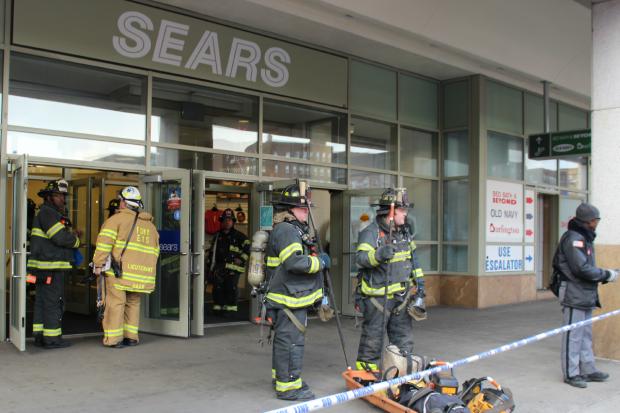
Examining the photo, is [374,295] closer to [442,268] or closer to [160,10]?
[160,10]

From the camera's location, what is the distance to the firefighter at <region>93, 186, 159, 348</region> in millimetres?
7605

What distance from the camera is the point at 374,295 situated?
6.12 m

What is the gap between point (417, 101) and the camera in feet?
41.8

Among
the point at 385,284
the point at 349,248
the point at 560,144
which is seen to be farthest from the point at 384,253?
the point at 560,144

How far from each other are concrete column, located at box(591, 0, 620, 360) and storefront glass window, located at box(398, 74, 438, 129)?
4.80 metres

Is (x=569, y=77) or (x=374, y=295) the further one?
(x=569, y=77)

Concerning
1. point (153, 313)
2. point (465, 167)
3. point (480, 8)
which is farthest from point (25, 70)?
point (465, 167)

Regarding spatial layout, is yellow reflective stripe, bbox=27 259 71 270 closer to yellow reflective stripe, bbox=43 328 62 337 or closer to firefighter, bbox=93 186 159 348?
firefighter, bbox=93 186 159 348

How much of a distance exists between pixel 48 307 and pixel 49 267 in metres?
0.47

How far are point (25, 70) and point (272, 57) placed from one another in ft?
12.5

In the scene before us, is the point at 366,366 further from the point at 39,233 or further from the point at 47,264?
the point at 39,233

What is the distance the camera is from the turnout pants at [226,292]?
1073 centimetres

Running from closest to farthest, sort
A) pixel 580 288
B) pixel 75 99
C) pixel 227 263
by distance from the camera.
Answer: pixel 580 288
pixel 75 99
pixel 227 263

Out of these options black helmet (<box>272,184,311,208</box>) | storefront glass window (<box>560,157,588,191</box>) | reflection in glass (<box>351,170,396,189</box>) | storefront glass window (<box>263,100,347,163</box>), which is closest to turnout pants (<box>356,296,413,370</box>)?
black helmet (<box>272,184,311,208</box>)
